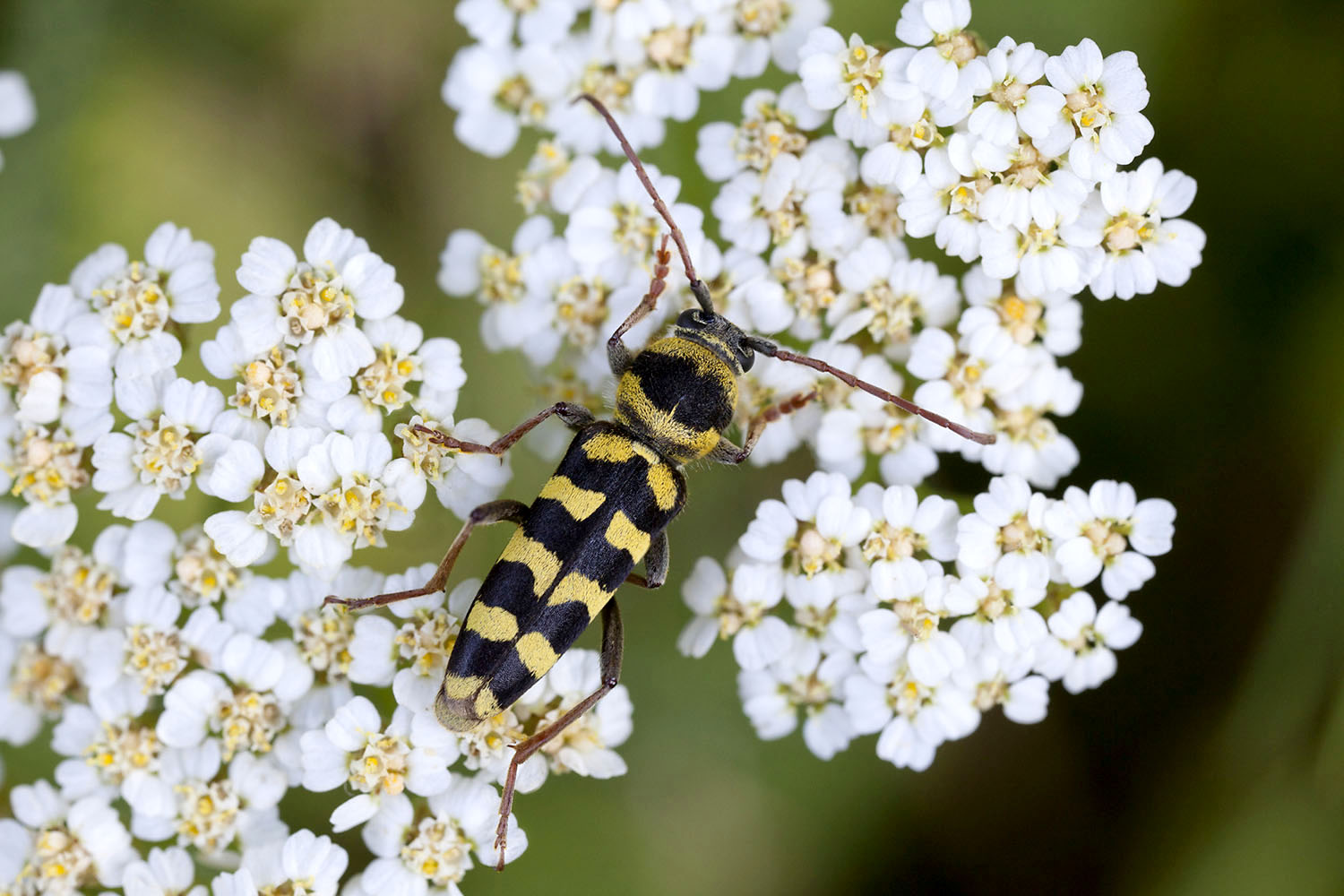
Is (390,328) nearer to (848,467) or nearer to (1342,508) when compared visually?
(848,467)

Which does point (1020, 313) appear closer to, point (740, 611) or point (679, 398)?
point (679, 398)

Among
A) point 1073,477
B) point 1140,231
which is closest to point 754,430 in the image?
point 1073,477

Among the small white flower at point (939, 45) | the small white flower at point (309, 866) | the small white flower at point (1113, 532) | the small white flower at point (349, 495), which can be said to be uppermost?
the small white flower at point (939, 45)

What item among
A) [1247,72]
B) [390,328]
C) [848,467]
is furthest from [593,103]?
[1247,72]

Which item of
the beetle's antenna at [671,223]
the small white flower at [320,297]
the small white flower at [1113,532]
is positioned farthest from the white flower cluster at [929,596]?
the small white flower at [320,297]

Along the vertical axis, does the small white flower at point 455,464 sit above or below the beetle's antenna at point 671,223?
below

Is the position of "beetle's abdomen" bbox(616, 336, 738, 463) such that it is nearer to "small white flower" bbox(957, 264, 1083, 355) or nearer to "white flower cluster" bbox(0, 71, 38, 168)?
"small white flower" bbox(957, 264, 1083, 355)

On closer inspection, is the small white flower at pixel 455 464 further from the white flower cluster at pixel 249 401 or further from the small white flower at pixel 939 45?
the small white flower at pixel 939 45
